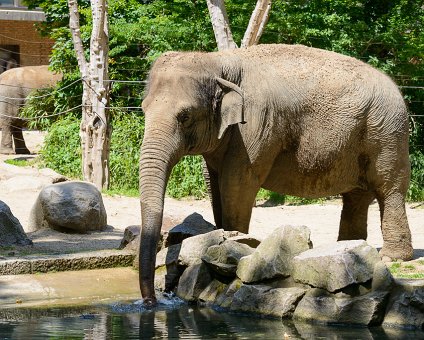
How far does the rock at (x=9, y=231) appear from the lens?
35.8 feet

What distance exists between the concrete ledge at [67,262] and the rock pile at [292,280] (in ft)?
2.34

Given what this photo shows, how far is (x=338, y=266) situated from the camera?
7984 mm

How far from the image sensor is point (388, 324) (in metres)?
7.81

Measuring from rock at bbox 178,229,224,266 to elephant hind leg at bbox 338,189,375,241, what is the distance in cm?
241

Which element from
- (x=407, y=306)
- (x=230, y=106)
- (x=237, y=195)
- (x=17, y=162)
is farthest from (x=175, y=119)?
(x=17, y=162)

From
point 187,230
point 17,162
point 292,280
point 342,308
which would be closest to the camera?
point 342,308

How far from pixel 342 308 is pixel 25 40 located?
23.0 metres

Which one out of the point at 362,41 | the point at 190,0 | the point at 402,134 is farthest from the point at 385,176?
the point at 190,0

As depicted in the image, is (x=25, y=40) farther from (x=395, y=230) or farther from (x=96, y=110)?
(x=395, y=230)

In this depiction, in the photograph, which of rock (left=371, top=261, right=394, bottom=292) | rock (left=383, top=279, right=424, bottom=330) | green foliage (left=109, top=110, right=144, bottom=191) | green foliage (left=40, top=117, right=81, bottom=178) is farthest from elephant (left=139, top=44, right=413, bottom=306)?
green foliage (left=40, top=117, right=81, bottom=178)

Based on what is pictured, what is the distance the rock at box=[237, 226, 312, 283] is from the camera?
848 cm

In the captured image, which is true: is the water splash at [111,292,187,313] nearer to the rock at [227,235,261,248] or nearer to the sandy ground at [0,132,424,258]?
the rock at [227,235,261,248]

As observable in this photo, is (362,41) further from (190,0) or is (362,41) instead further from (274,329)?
(274,329)

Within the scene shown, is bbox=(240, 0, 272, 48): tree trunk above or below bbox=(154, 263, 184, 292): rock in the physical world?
above
